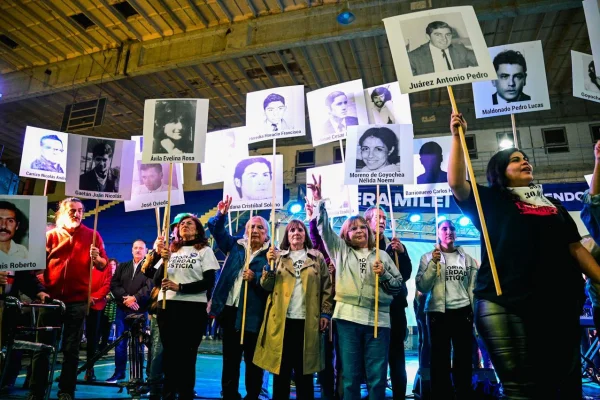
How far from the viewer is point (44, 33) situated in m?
8.75

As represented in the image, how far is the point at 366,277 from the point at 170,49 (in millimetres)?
7279

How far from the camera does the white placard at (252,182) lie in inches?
180

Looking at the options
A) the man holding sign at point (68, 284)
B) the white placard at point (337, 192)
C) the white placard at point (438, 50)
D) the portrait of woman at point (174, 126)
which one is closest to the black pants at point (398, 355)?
the white placard at point (337, 192)

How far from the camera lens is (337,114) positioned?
15.5ft

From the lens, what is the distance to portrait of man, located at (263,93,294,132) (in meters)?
4.53

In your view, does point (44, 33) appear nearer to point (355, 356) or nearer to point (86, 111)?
point (86, 111)

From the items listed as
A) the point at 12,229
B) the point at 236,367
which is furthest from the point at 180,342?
the point at 12,229

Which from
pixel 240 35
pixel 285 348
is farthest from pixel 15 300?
pixel 240 35

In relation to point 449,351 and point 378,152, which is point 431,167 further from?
point 449,351

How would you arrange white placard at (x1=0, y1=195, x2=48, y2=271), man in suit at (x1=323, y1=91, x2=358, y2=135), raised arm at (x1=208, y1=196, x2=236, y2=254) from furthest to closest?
man in suit at (x1=323, y1=91, x2=358, y2=135)
raised arm at (x1=208, y1=196, x2=236, y2=254)
white placard at (x1=0, y1=195, x2=48, y2=271)

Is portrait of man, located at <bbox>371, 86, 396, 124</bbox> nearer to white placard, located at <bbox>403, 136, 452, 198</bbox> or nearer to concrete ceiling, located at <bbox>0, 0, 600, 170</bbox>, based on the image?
white placard, located at <bbox>403, 136, 452, 198</bbox>

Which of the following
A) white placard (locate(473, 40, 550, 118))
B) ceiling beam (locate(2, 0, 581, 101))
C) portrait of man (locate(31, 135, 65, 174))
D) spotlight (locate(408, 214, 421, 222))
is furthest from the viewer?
spotlight (locate(408, 214, 421, 222))

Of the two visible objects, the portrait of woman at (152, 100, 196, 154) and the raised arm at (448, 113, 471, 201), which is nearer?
the raised arm at (448, 113, 471, 201)

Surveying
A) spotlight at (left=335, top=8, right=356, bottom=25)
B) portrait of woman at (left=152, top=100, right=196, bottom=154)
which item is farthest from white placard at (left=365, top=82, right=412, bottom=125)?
spotlight at (left=335, top=8, right=356, bottom=25)
